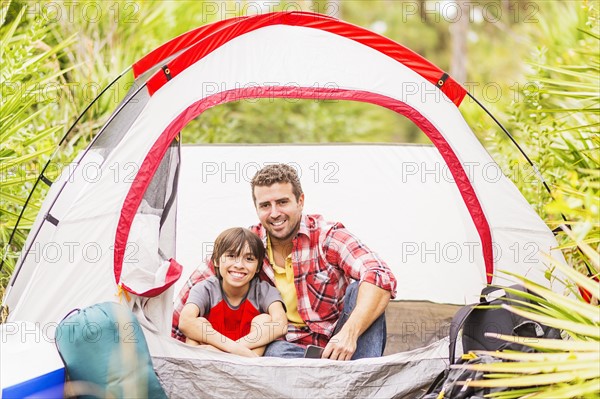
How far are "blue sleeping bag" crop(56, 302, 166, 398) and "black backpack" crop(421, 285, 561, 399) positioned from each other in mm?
1010

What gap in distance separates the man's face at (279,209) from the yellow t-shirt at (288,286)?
0.12 m

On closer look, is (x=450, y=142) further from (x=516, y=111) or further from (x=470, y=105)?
(x=470, y=105)

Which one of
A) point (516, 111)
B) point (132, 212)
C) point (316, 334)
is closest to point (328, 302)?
point (316, 334)

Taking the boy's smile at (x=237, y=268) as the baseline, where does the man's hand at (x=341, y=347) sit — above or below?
below

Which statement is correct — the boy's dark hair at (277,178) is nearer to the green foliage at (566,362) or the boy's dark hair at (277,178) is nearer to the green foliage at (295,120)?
the green foliage at (566,362)

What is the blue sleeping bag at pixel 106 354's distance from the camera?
2.52 metres

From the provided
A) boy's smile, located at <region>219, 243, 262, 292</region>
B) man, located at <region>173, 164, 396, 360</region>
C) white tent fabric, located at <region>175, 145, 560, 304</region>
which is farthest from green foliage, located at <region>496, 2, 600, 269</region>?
boy's smile, located at <region>219, 243, 262, 292</region>

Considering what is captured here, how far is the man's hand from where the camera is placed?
2949 millimetres

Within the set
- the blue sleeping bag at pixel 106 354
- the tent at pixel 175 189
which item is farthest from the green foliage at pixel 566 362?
the blue sleeping bag at pixel 106 354

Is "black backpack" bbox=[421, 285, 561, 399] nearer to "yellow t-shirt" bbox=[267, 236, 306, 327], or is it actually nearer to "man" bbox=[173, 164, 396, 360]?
"man" bbox=[173, 164, 396, 360]

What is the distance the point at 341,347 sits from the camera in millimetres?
2949

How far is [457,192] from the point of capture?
3.29 m

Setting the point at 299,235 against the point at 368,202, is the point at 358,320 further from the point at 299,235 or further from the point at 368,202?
the point at 368,202

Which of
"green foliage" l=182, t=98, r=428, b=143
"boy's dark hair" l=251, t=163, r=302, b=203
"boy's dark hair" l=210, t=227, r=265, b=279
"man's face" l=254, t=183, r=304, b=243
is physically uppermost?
"green foliage" l=182, t=98, r=428, b=143
